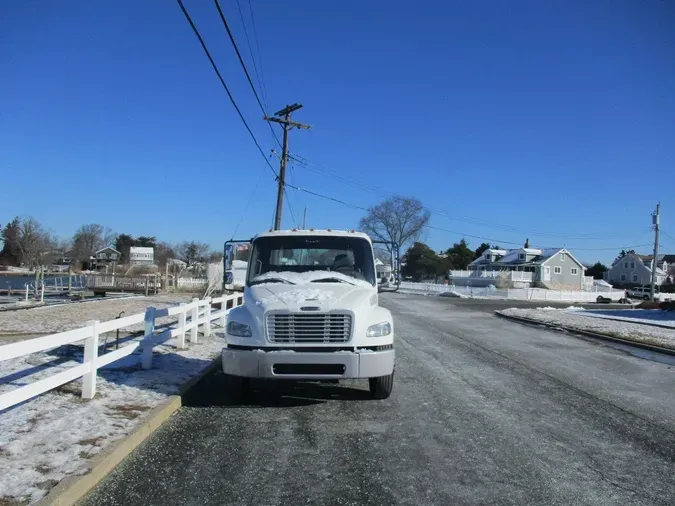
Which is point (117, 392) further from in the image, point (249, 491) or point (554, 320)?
point (554, 320)

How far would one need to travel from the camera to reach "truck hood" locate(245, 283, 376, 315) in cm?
677

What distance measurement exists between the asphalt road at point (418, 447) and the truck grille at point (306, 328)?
0.91 metres

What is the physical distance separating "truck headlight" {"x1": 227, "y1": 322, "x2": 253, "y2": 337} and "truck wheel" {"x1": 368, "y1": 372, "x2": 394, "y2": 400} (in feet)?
5.88

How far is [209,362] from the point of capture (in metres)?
9.92

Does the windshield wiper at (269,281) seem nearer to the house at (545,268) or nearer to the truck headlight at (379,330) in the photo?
the truck headlight at (379,330)

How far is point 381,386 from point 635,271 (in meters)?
102

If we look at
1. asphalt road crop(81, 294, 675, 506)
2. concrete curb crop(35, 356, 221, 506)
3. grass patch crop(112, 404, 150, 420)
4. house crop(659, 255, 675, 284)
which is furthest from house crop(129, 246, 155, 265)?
house crop(659, 255, 675, 284)

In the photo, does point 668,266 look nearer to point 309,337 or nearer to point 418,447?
point 309,337

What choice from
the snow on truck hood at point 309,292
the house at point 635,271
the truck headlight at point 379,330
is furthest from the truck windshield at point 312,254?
the house at point 635,271

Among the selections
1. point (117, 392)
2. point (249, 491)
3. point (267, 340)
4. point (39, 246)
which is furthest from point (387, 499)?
point (39, 246)

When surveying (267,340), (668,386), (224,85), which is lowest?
(668,386)

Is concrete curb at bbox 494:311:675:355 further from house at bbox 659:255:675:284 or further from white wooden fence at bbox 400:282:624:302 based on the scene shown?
house at bbox 659:255:675:284

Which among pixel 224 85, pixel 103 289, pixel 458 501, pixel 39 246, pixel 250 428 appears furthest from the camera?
pixel 39 246

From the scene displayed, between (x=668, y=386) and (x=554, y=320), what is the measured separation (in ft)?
46.4
